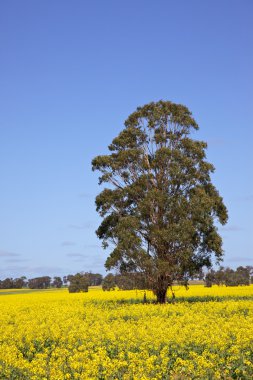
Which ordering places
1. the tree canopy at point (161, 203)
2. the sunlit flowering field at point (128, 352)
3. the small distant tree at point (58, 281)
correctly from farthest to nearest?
the small distant tree at point (58, 281) < the tree canopy at point (161, 203) < the sunlit flowering field at point (128, 352)

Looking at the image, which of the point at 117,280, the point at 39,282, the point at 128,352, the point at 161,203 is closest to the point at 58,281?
the point at 39,282

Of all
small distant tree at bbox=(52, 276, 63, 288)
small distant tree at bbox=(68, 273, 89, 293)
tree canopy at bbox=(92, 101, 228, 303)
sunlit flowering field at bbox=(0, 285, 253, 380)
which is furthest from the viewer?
small distant tree at bbox=(52, 276, 63, 288)

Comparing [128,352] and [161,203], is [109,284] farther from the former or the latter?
[128,352]

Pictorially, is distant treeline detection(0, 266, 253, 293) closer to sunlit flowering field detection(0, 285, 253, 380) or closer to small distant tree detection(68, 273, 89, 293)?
small distant tree detection(68, 273, 89, 293)

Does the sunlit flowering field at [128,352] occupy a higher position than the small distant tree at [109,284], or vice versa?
the small distant tree at [109,284]

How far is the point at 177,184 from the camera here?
1523 inches

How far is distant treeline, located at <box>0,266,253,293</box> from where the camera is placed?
1524 inches

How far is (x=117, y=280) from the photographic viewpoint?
9112 cm

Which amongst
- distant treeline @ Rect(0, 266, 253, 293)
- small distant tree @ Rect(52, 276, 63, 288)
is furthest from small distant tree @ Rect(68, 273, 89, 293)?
small distant tree @ Rect(52, 276, 63, 288)

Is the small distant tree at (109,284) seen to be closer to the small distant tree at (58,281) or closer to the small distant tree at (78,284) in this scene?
the small distant tree at (78,284)

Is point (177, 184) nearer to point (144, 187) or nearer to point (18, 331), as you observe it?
point (144, 187)

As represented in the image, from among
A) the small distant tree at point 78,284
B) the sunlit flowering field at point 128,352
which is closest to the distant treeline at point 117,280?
the small distant tree at point 78,284

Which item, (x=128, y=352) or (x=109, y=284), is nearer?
(x=128, y=352)

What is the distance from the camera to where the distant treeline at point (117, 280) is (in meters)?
38.7
